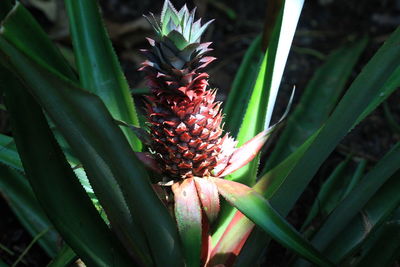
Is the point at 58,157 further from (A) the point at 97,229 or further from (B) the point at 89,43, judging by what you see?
(B) the point at 89,43

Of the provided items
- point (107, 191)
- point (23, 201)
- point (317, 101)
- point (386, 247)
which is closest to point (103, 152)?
point (107, 191)

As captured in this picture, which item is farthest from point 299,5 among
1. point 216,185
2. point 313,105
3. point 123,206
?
point 313,105

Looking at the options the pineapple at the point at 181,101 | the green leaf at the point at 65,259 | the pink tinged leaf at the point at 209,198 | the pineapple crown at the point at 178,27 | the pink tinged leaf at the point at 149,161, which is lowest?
the green leaf at the point at 65,259

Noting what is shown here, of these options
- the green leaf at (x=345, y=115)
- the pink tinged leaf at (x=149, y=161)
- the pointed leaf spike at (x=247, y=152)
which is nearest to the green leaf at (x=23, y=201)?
the pink tinged leaf at (x=149, y=161)

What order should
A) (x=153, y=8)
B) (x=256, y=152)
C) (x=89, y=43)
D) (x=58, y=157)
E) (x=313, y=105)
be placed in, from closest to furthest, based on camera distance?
(x=58, y=157), (x=256, y=152), (x=89, y=43), (x=313, y=105), (x=153, y=8)

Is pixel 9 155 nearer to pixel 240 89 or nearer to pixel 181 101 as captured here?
pixel 181 101

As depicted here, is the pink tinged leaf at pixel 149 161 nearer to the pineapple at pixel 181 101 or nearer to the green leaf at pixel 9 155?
the pineapple at pixel 181 101
